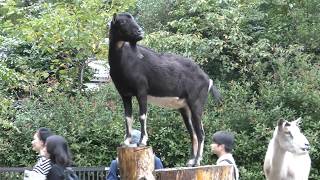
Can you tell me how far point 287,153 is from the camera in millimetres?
5883

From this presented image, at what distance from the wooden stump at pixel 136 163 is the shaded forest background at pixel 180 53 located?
375 cm

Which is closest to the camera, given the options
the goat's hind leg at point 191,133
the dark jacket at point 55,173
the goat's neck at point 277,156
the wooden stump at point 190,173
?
the dark jacket at point 55,173

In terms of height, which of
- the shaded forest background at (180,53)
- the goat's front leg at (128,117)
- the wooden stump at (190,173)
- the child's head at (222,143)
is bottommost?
the shaded forest background at (180,53)

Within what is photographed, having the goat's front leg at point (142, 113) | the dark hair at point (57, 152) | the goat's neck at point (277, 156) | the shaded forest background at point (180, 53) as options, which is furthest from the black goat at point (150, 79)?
the shaded forest background at point (180, 53)

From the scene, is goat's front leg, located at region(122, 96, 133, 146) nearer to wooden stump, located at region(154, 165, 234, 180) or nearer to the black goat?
the black goat

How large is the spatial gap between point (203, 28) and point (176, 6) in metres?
1.34

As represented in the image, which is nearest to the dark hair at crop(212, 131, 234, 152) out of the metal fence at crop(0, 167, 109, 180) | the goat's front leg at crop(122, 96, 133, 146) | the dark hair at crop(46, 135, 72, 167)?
the goat's front leg at crop(122, 96, 133, 146)

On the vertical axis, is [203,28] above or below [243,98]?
above

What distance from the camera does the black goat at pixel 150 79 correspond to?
188 inches

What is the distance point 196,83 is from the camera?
5.13 m

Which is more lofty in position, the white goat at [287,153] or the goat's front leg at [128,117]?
the goat's front leg at [128,117]

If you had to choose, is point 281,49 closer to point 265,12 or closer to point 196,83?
point 265,12

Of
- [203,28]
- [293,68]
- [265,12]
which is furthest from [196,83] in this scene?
[265,12]

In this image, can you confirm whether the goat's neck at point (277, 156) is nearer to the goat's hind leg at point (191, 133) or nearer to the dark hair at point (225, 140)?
the dark hair at point (225, 140)
